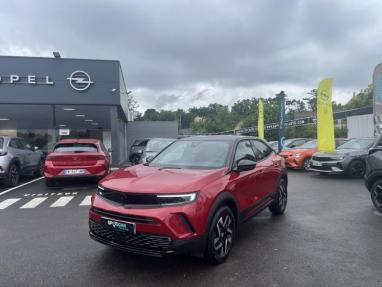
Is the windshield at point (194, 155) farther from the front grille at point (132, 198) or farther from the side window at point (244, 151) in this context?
the front grille at point (132, 198)

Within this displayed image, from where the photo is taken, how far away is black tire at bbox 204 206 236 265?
3.64 m

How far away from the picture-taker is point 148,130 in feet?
84.9

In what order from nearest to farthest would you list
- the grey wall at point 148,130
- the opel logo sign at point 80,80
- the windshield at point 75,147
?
the windshield at point 75,147, the opel logo sign at point 80,80, the grey wall at point 148,130

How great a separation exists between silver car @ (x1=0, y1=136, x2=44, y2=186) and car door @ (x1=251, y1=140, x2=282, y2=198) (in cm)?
782

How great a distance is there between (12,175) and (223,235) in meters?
8.61

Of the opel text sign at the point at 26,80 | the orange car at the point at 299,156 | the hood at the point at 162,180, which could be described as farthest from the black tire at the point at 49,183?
the orange car at the point at 299,156

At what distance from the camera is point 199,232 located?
3443 millimetres

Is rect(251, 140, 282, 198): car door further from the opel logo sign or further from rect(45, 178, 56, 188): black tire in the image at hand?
the opel logo sign

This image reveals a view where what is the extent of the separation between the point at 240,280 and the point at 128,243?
132 cm

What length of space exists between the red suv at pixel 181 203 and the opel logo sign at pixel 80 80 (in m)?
12.5

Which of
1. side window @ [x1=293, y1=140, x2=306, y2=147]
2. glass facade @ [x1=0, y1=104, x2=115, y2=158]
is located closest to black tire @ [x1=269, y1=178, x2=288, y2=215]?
side window @ [x1=293, y1=140, x2=306, y2=147]

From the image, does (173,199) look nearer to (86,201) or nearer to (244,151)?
(244,151)

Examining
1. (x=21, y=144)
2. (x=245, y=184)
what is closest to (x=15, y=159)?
(x=21, y=144)

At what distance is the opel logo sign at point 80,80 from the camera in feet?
52.1
